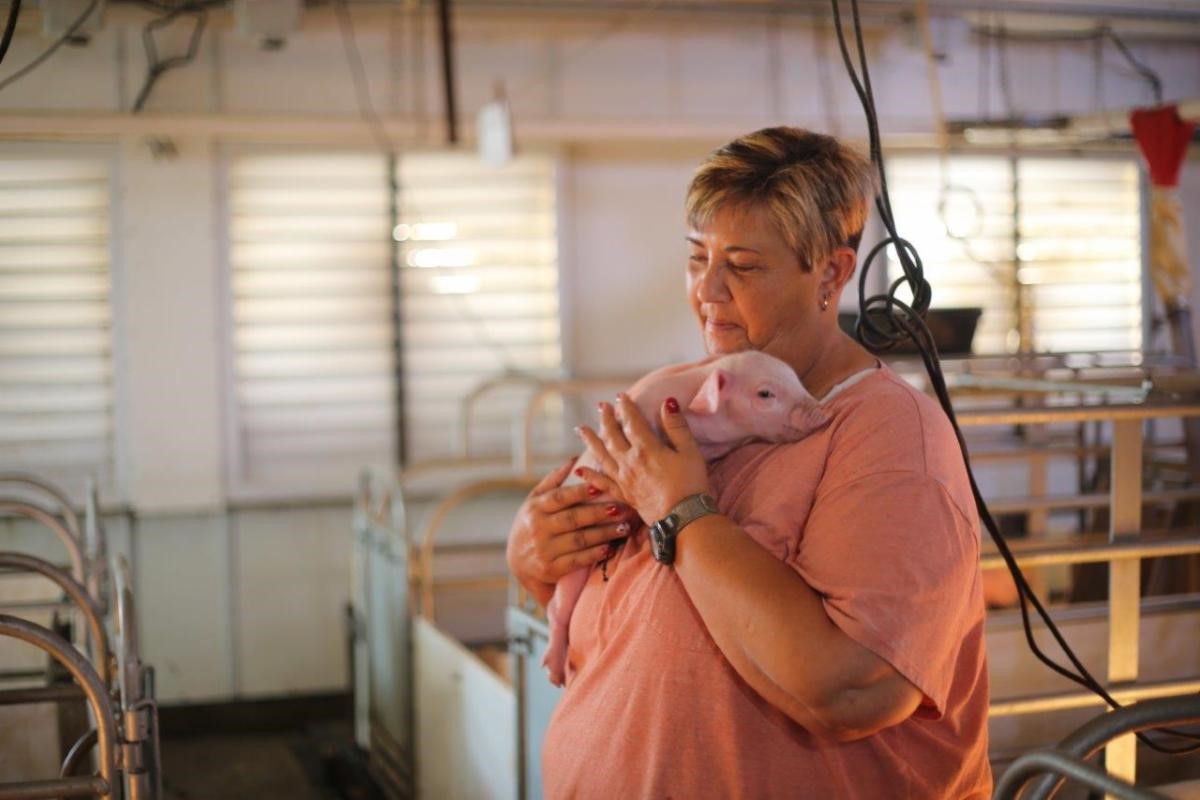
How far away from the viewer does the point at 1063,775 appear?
1.19 meters

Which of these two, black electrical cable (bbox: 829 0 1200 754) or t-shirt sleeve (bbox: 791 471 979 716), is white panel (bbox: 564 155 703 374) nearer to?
black electrical cable (bbox: 829 0 1200 754)

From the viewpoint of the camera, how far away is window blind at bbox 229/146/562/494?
5.87m

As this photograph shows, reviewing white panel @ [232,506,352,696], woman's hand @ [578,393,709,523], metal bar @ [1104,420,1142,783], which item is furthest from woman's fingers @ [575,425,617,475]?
white panel @ [232,506,352,696]

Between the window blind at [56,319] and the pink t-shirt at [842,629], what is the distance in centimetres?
484

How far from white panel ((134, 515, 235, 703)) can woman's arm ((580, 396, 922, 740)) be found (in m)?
4.81

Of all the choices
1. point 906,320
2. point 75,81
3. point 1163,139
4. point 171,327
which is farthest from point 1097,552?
point 75,81

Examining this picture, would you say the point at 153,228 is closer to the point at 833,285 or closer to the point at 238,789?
the point at 238,789

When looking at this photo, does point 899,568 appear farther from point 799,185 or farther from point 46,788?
point 46,788

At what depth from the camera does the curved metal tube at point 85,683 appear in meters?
1.78

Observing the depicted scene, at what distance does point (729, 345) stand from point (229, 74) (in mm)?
4743

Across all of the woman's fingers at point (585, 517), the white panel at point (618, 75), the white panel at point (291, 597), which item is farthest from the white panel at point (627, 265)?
the woman's fingers at point (585, 517)

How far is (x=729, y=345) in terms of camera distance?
1.59 m

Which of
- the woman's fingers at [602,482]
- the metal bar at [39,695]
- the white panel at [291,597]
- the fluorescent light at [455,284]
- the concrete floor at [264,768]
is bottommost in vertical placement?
the concrete floor at [264,768]

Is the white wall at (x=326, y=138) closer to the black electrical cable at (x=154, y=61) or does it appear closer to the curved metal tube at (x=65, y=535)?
the black electrical cable at (x=154, y=61)
